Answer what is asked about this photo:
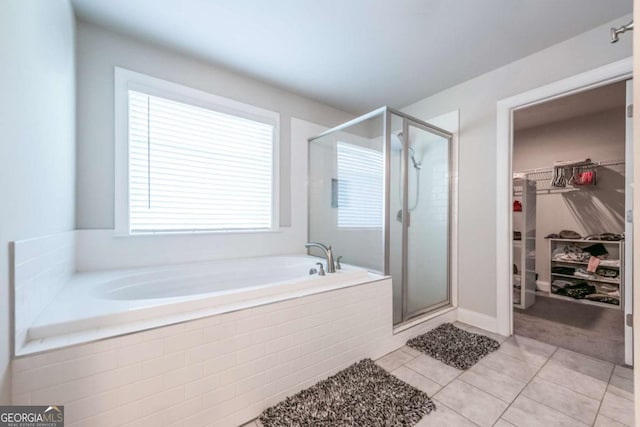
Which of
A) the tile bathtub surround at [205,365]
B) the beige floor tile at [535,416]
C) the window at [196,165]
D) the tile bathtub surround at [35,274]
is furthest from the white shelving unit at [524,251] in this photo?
the tile bathtub surround at [35,274]

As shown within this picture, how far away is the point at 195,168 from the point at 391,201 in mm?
1731

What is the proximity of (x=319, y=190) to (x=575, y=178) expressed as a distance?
3.46 metres

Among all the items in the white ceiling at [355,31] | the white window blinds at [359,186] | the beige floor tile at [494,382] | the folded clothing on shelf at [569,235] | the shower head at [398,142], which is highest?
the white ceiling at [355,31]

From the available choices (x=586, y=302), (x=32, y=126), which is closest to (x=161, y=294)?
(x=32, y=126)

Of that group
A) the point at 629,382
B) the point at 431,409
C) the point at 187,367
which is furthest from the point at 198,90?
the point at 629,382

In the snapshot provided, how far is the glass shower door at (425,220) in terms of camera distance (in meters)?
2.29

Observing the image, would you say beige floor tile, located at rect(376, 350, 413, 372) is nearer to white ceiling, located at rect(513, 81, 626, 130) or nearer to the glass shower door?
the glass shower door

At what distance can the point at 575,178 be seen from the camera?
11.1ft

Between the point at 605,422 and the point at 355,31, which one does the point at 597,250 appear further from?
the point at 355,31

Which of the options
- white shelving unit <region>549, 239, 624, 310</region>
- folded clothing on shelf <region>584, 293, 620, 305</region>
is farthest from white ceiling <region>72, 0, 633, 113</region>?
folded clothing on shelf <region>584, 293, 620, 305</region>

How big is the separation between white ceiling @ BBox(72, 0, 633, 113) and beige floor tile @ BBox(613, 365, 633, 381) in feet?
7.78

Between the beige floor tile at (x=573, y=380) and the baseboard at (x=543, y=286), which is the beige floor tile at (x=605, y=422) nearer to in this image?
the beige floor tile at (x=573, y=380)

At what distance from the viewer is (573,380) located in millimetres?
1616

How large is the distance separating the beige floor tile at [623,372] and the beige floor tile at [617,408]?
0.32m
